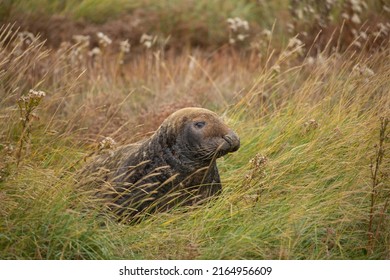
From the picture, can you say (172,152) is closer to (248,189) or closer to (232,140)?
(232,140)

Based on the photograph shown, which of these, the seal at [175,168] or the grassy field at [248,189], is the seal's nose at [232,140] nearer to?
the seal at [175,168]

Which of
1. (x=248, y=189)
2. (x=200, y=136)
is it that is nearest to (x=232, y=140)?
(x=200, y=136)

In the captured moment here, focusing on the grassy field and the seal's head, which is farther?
the seal's head

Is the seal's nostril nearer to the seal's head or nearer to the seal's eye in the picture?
the seal's head

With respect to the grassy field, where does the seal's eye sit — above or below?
above

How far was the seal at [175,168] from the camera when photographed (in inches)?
203

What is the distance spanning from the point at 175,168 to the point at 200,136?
0.29 metres

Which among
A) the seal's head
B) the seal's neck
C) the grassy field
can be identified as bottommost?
the grassy field

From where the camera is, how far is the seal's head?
512 cm

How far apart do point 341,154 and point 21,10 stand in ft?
18.2

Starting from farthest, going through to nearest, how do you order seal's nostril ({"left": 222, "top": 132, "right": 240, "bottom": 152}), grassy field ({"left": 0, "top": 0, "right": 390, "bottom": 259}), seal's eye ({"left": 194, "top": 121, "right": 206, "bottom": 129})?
seal's eye ({"left": 194, "top": 121, "right": 206, "bottom": 129})
seal's nostril ({"left": 222, "top": 132, "right": 240, "bottom": 152})
grassy field ({"left": 0, "top": 0, "right": 390, "bottom": 259})

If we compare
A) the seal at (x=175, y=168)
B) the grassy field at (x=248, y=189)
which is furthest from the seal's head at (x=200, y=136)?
the grassy field at (x=248, y=189)

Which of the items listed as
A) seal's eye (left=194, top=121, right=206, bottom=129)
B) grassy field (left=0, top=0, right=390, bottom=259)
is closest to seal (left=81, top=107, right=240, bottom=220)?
seal's eye (left=194, top=121, right=206, bottom=129)

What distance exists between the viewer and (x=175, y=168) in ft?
17.3
